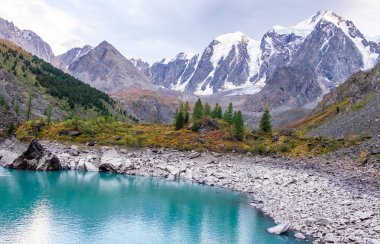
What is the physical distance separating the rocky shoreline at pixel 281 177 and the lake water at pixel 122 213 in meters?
3.59

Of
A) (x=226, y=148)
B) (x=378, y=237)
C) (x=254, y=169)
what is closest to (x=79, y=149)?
(x=226, y=148)

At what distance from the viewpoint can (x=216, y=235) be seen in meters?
48.6

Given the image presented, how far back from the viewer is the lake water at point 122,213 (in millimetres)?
46125

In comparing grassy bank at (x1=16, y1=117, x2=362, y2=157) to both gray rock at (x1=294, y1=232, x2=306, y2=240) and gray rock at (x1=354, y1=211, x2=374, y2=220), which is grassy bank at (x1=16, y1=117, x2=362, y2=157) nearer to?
gray rock at (x1=354, y1=211, x2=374, y2=220)

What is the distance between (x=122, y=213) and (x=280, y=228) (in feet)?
70.6

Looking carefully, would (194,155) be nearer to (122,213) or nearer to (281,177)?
(281,177)

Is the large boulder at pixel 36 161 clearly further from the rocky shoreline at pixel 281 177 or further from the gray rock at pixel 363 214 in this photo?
the gray rock at pixel 363 214

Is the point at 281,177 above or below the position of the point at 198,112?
below

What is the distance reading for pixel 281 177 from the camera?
75.4 m

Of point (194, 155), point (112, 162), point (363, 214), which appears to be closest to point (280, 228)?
point (363, 214)

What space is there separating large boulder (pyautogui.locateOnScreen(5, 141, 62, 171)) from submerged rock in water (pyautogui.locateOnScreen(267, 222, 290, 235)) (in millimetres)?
56515

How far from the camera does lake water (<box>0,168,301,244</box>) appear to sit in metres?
46.1

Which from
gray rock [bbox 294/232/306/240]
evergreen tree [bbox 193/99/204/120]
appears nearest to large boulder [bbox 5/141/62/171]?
gray rock [bbox 294/232/306/240]

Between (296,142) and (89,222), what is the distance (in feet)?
256
